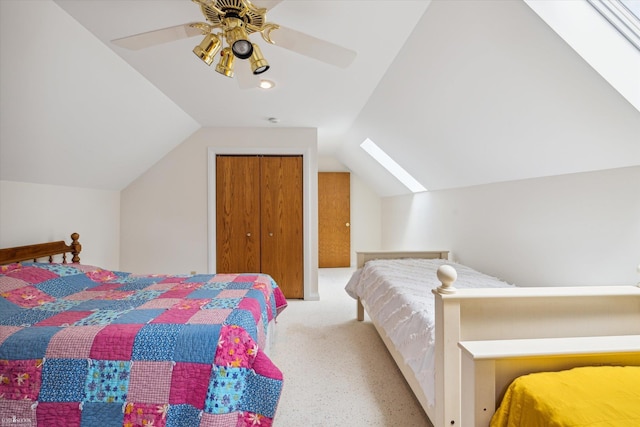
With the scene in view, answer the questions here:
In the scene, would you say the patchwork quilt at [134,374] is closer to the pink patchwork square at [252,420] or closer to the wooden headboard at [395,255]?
the pink patchwork square at [252,420]

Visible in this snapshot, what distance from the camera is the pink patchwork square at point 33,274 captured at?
5.62 feet

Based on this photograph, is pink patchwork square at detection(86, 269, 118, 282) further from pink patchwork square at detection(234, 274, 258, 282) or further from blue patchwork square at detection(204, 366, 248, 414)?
blue patchwork square at detection(204, 366, 248, 414)

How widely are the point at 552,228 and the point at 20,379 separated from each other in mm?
2766

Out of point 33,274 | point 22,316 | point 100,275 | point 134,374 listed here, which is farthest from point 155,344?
point 100,275

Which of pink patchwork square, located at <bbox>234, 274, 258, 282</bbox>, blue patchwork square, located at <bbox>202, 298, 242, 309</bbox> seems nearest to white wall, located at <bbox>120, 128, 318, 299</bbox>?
pink patchwork square, located at <bbox>234, 274, 258, 282</bbox>

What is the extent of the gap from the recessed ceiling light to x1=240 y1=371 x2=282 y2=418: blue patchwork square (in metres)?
2.11

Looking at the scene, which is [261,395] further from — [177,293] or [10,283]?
[10,283]

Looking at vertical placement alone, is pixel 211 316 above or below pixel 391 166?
below

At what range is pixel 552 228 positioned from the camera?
1885 millimetres

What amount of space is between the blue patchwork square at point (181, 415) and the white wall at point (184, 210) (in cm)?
261

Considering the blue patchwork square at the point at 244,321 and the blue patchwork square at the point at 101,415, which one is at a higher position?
the blue patchwork square at the point at 244,321

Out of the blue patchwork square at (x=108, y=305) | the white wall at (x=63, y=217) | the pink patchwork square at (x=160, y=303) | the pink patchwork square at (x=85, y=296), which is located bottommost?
the pink patchwork square at (x=85, y=296)

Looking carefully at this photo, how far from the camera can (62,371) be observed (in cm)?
112

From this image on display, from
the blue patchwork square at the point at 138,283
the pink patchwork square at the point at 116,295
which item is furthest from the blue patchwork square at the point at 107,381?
the blue patchwork square at the point at 138,283
